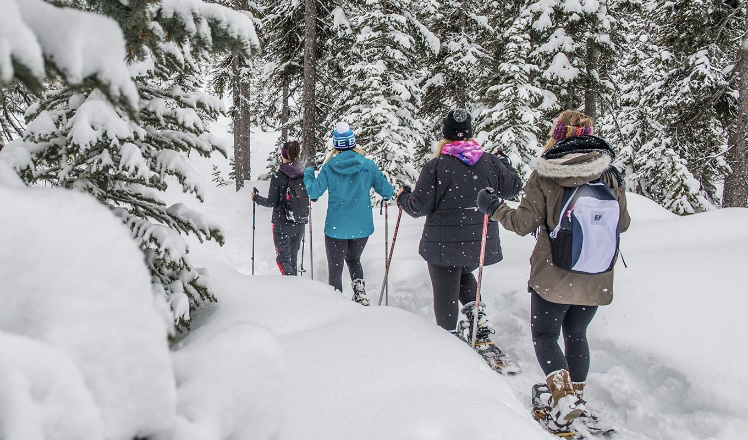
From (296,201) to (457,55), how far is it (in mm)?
11968

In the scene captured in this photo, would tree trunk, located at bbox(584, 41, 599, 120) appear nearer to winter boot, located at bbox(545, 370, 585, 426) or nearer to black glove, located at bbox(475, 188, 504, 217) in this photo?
black glove, located at bbox(475, 188, 504, 217)

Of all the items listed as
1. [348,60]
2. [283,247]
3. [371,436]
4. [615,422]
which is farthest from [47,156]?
[348,60]

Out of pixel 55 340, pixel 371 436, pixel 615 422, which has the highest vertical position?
pixel 55 340

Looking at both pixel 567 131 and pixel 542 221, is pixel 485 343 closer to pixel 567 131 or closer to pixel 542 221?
pixel 542 221

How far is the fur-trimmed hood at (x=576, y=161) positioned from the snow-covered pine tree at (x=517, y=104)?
11240mm

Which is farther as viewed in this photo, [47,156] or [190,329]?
[190,329]

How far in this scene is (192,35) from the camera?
1925mm

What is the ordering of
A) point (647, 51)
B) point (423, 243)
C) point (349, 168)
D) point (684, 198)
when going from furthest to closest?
point (647, 51) < point (684, 198) < point (349, 168) < point (423, 243)

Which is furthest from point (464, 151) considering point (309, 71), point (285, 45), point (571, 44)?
point (285, 45)

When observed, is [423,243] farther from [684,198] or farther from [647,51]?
[647,51]

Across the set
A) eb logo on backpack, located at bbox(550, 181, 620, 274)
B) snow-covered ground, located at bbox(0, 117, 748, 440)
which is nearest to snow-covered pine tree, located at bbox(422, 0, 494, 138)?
snow-covered ground, located at bbox(0, 117, 748, 440)

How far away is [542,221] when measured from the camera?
3.57 meters

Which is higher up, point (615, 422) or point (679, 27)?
point (679, 27)

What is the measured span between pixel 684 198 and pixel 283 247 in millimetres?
12857
